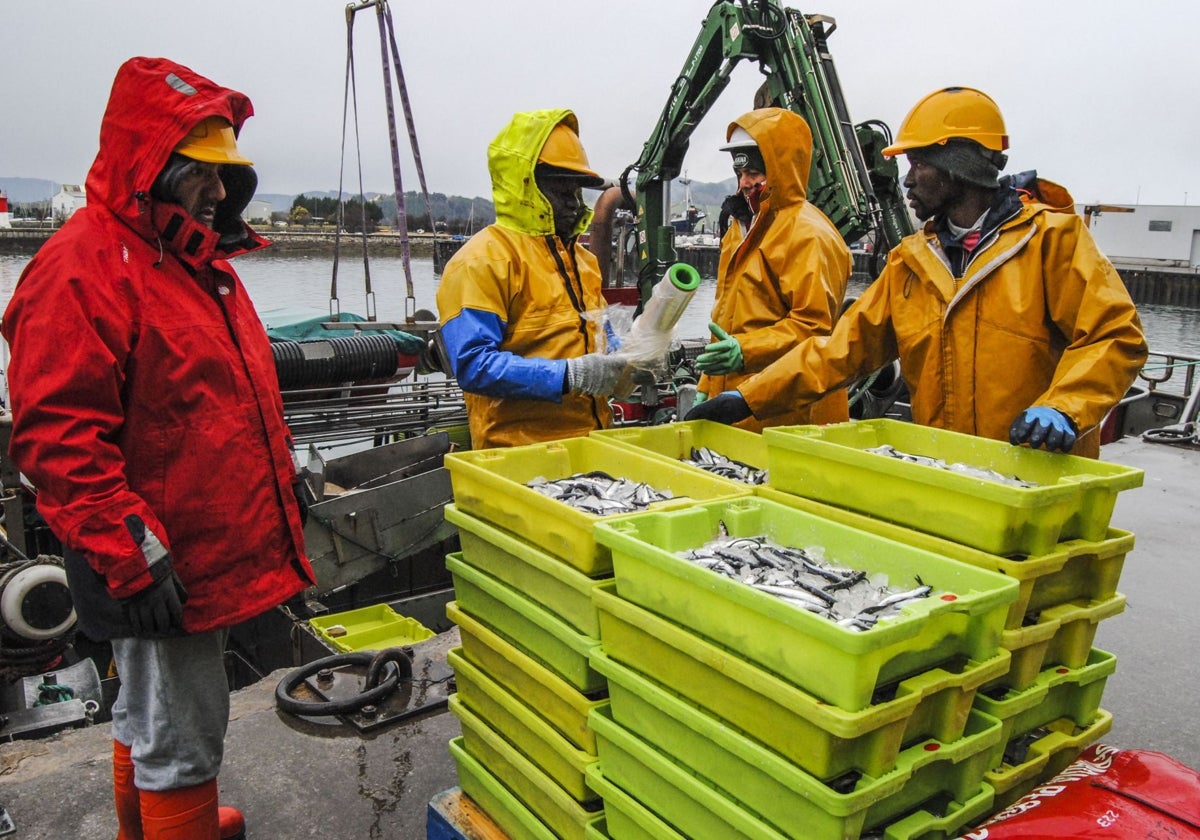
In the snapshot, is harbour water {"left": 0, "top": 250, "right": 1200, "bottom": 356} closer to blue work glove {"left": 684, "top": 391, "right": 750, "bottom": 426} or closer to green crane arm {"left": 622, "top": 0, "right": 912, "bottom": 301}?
green crane arm {"left": 622, "top": 0, "right": 912, "bottom": 301}

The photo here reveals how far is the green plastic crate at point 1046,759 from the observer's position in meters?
1.79

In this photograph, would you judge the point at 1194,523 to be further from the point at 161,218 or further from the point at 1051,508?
the point at 161,218

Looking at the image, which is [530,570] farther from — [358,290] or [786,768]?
[358,290]

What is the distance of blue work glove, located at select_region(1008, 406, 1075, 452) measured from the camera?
6.86 ft

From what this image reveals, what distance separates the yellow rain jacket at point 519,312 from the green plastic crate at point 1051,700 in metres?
1.65

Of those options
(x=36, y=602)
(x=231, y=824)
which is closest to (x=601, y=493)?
(x=231, y=824)

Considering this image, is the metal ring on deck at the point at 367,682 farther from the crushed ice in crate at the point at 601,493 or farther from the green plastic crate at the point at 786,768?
the green plastic crate at the point at 786,768

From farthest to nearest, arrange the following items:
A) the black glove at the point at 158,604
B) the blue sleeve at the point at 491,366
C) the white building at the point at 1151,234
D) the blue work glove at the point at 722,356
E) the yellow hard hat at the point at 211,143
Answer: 1. the white building at the point at 1151,234
2. the blue work glove at the point at 722,356
3. the blue sleeve at the point at 491,366
4. the yellow hard hat at the point at 211,143
5. the black glove at the point at 158,604

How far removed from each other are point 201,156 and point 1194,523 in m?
6.05

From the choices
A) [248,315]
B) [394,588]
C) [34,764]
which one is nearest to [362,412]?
[394,588]

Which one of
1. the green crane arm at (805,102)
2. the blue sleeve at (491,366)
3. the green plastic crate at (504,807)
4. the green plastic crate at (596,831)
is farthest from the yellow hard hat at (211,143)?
the green crane arm at (805,102)

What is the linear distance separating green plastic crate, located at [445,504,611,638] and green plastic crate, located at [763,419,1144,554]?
23.6 inches

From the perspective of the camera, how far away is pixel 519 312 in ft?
10.2

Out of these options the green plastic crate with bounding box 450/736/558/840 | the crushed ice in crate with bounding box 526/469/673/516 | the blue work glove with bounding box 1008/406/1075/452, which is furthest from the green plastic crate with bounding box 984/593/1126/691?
the green plastic crate with bounding box 450/736/558/840
